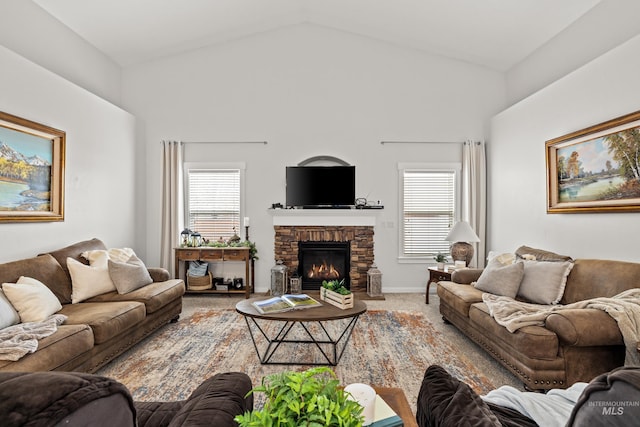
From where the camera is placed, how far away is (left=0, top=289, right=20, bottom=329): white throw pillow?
8.75 ft

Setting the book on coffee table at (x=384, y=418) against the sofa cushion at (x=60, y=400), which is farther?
the book on coffee table at (x=384, y=418)

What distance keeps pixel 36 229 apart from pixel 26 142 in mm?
900

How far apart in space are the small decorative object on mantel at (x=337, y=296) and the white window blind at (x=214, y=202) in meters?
2.98

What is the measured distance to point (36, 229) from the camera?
12.8 feet

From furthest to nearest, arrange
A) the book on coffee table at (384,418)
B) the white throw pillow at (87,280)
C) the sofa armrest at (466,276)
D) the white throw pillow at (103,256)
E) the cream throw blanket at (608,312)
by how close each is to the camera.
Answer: the sofa armrest at (466,276)
the white throw pillow at (103,256)
the white throw pillow at (87,280)
the cream throw blanket at (608,312)
the book on coffee table at (384,418)

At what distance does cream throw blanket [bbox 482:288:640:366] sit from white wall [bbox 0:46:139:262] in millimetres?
4517

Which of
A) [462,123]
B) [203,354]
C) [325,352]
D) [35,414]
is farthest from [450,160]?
[35,414]

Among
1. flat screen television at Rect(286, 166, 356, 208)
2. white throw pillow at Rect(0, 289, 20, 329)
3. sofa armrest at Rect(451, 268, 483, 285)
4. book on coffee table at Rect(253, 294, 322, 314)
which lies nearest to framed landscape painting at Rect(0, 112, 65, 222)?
white throw pillow at Rect(0, 289, 20, 329)

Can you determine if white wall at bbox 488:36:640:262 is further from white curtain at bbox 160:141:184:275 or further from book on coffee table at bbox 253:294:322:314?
white curtain at bbox 160:141:184:275

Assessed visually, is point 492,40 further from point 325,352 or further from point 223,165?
point 325,352

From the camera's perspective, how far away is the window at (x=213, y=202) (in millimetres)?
6094

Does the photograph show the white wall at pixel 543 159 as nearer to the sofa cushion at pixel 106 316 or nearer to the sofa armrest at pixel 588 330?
the sofa armrest at pixel 588 330

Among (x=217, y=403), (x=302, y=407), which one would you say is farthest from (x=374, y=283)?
(x=302, y=407)

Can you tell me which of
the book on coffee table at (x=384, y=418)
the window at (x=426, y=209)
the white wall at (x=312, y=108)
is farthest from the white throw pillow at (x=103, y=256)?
the window at (x=426, y=209)
